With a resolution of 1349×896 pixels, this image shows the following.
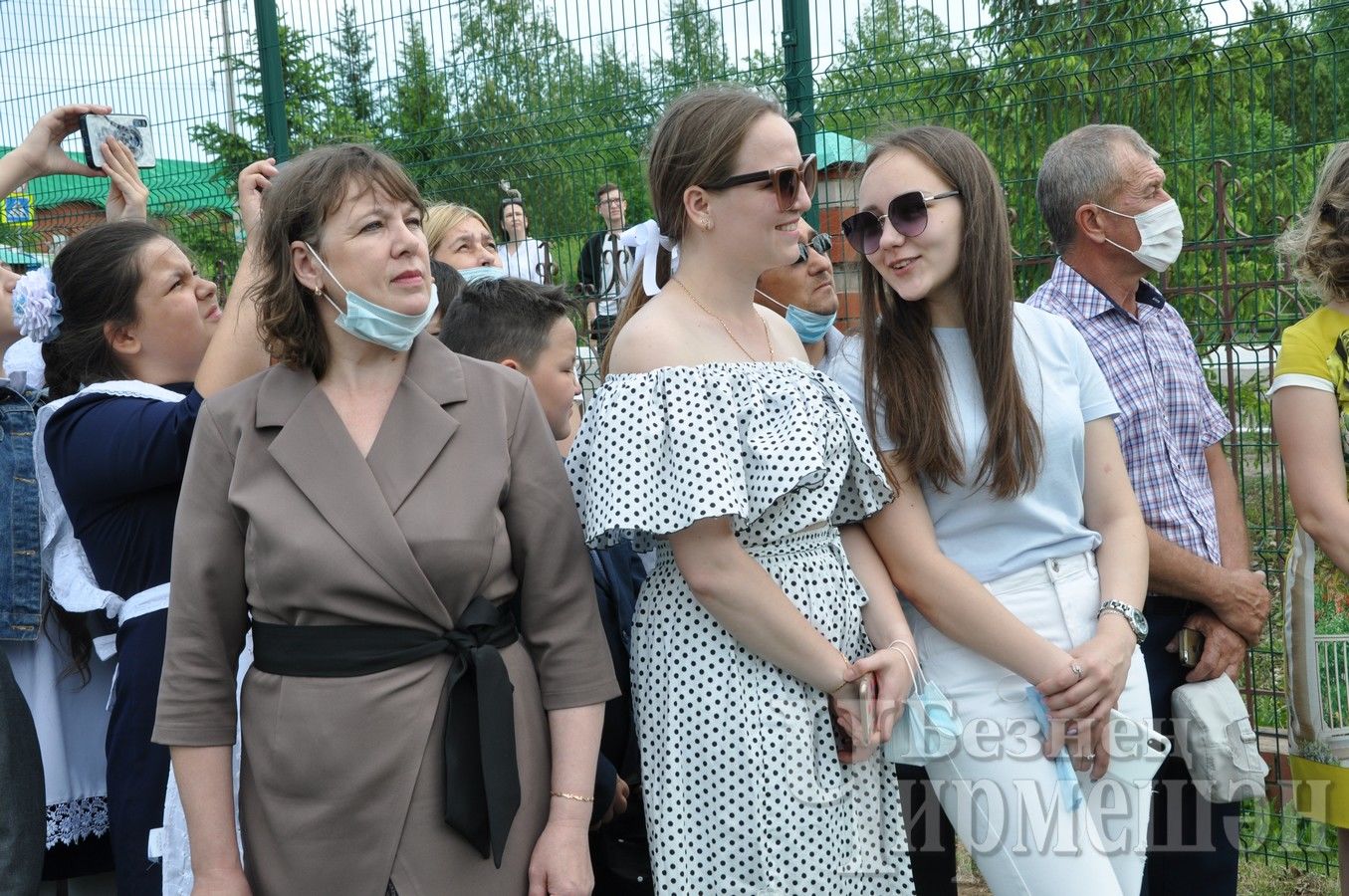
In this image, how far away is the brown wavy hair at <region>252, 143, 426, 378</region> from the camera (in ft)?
7.95

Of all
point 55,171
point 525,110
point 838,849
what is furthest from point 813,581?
point 525,110

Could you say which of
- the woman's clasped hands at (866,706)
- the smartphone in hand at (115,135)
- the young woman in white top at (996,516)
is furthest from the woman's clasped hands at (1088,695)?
the smartphone in hand at (115,135)

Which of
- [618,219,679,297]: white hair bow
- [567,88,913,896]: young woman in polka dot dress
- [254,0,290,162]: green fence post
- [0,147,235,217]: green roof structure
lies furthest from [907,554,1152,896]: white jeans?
[0,147,235,217]: green roof structure

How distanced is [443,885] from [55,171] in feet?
8.24

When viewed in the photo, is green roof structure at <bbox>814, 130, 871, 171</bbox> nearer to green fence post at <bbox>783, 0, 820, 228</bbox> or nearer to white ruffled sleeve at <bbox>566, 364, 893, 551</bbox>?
green fence post at <bbox>783, 0, 820, 228</bbox>

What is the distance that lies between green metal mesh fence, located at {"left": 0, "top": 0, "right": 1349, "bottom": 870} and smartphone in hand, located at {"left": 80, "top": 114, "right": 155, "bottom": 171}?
1.86 meters

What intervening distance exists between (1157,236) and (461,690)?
7.69 feet

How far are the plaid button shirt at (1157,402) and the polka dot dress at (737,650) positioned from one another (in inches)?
45.0

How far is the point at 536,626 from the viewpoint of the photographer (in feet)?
7.97

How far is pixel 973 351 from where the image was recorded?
282cm

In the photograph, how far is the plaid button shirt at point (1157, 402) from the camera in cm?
332

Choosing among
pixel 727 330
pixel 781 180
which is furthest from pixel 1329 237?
pixel 727 330

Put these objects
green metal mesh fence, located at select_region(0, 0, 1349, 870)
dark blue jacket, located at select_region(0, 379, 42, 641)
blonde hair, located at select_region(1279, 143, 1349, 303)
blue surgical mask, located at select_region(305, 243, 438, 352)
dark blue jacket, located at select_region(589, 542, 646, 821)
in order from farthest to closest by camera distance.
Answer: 1. green metal mesh fence, located at select_region(0, 0, 1349, 870)
2. blonde hair, located at select_region(1279, 143, 1349, 303)
3. dark blue jacket, located at select_region(0, 379, 42, 641)
4. dark blue jacket, located at select_region(589, 542, 646, 821)
5. blue surgical mask, located at select_region(305, 243, 438, 352)

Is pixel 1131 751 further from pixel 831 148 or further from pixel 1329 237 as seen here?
pixel 831 148
